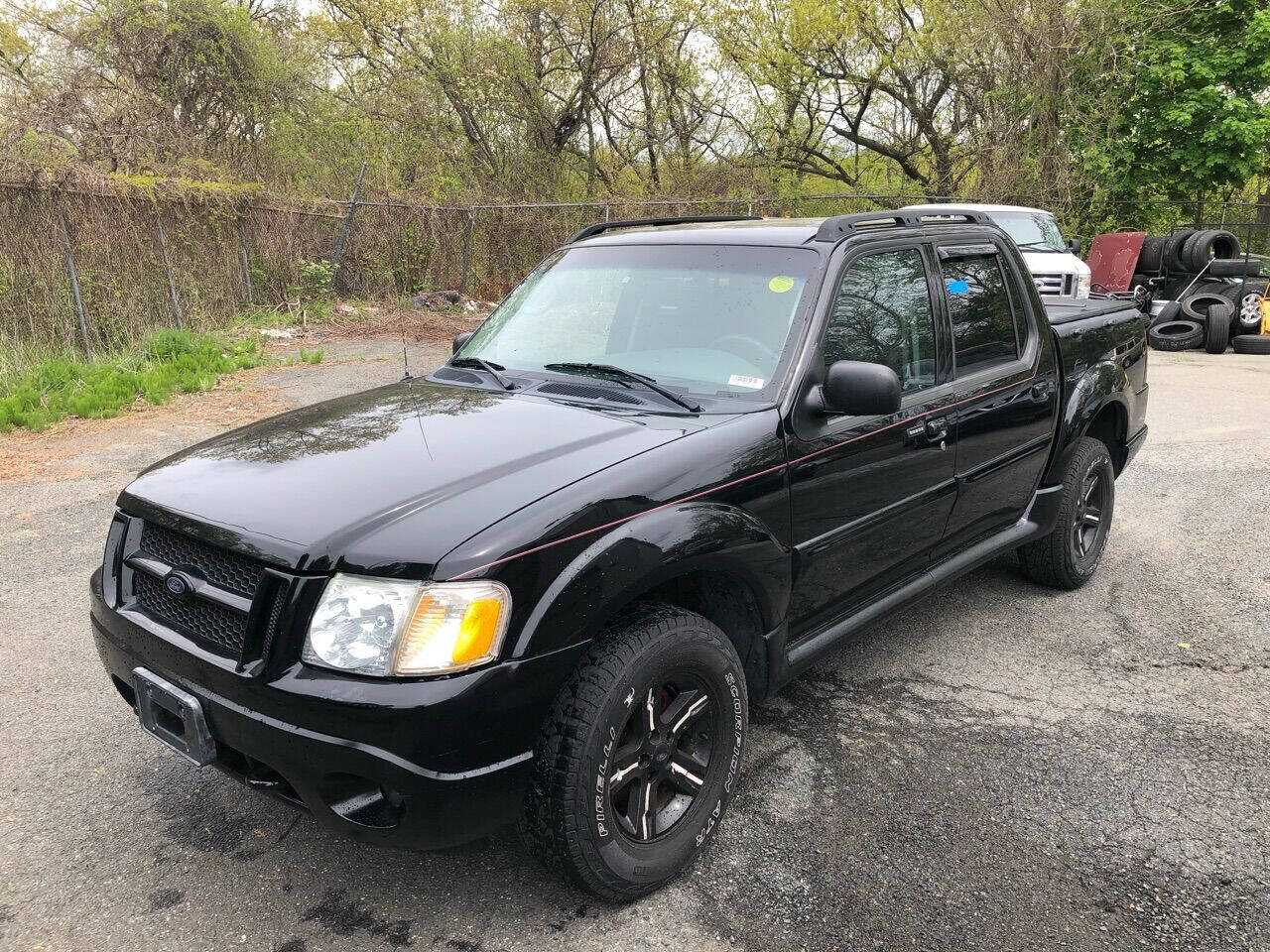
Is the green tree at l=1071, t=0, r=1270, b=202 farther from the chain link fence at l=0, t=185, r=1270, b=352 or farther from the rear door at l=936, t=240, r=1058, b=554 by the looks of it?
the rear door at l=936, t=240, r=1058, b=554

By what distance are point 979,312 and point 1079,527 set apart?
57.0 inches

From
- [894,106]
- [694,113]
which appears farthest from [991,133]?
[694,113]

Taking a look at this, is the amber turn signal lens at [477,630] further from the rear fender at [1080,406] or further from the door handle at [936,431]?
the rear fender at [1080,406]

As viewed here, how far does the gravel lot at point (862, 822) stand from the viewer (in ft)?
8.17

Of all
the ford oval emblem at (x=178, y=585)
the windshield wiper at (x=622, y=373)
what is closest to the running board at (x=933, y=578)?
the windshield wiper at (x=622, y=373)

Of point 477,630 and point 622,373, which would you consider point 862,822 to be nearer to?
point 477,630

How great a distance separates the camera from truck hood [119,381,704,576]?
226 centimetres

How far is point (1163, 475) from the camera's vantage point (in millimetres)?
7152

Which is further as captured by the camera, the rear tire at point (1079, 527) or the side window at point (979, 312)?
the rear tire at point (1079, 527)

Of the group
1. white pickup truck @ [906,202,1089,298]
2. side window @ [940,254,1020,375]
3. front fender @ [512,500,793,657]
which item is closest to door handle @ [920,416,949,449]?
side window @ [940,254,1020,375]

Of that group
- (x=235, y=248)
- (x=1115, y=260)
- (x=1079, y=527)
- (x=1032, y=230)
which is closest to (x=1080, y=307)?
Result: (x=1079, y=527)

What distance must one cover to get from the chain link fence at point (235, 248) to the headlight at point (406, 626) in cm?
999

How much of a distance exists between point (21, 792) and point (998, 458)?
387 cm

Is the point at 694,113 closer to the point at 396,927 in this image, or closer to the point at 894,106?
the point at 894,106
